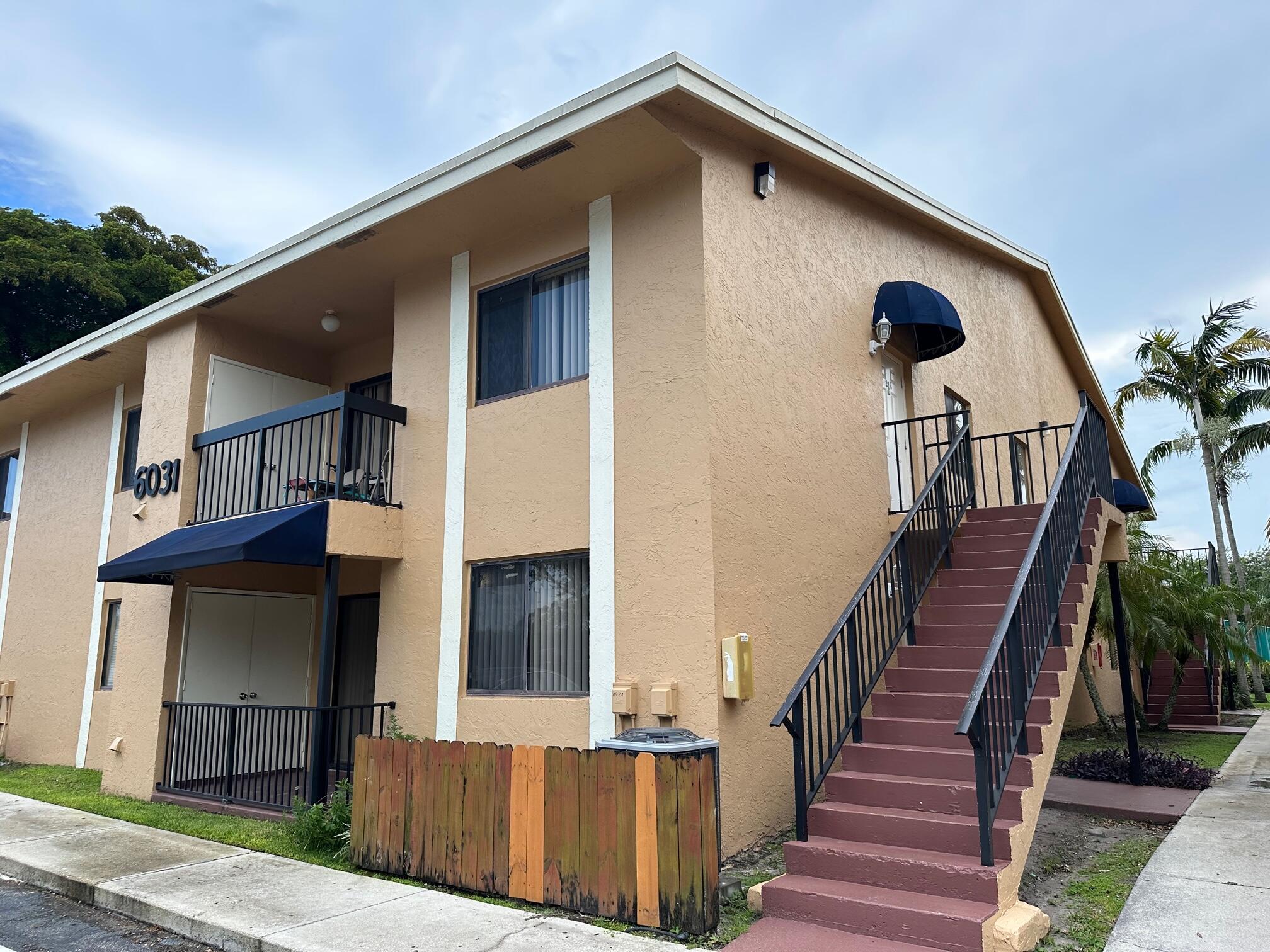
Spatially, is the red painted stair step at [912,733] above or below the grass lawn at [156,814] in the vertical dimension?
above

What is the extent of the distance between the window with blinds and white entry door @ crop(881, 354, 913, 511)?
4003 millimetres

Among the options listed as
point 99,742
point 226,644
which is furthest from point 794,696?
point 99,742

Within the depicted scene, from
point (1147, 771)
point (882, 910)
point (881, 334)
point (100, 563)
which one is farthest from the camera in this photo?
point (100, 563)

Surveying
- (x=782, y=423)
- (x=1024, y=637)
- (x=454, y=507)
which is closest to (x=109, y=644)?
(x=454, y=507)

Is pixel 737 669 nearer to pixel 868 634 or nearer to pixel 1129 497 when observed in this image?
pixel 868 634

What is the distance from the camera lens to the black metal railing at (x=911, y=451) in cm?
987

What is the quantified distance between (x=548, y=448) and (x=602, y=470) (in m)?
0.75

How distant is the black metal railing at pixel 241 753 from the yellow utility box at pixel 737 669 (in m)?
3.82

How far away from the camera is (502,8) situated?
1129 centimetres

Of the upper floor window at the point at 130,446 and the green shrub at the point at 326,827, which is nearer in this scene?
the green shrub at the point at 326,827

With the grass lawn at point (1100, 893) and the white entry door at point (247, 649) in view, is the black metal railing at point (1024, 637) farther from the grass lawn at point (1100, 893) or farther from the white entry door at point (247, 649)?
the white entry door at point (247, 649)

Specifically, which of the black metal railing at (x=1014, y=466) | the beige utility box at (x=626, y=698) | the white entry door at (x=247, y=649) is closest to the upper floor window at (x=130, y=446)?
the white entry door at (x=247, y=649)

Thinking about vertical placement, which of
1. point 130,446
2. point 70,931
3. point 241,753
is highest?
point 130,446

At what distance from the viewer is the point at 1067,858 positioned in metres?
6.77
